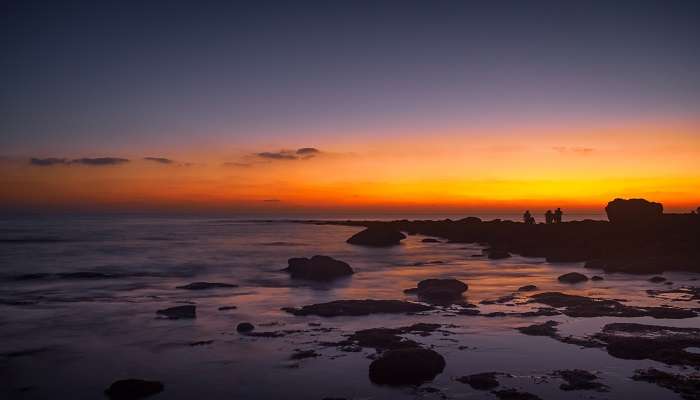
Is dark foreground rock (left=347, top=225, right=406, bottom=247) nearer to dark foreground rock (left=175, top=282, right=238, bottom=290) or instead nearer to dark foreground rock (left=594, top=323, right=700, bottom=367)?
dark foreground rock (left=175, top=282, right=238, bottom=290)

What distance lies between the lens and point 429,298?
2461 cm

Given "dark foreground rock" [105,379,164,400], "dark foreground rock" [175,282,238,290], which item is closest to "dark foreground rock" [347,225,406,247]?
"dark foreground rock" [175,282,238,290]

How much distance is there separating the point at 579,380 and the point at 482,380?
221 centimetres

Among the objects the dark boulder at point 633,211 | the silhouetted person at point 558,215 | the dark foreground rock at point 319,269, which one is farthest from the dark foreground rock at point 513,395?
the silhouetted person at point 558,215

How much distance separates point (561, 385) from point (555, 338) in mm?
4365

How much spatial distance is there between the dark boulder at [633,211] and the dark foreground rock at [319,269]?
38.6 meters

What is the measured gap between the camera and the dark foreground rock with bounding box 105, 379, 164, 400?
11.9 meters

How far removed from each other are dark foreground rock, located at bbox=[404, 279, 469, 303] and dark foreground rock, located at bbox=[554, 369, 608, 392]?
1107 cm

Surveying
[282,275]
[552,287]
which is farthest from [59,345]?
[552,287]

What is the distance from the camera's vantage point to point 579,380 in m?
12.3

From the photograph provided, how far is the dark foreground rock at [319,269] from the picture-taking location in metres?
34.0

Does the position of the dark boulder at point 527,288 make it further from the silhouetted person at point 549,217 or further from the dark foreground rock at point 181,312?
the silhouetted person at point 549,217

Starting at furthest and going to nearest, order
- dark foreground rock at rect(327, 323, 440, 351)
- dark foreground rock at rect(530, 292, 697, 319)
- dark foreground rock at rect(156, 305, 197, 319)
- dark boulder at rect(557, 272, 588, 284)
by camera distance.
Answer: dark boulder at rect(557, 272, 588, 284), dark foreground rock at rect(156, 305, 197, 319), dark foreground rock at rect(530, 292, 697, 319), dark foreground rock at rect(327, 323, 440, 351)

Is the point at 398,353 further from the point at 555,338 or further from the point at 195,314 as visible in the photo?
the point at 195,314
